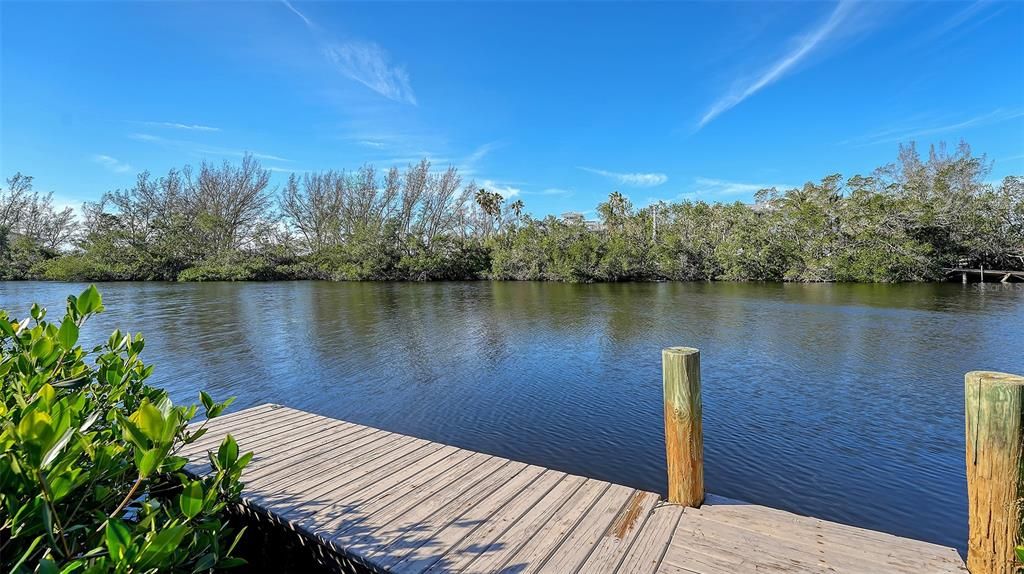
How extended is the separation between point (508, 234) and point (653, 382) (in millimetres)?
33880

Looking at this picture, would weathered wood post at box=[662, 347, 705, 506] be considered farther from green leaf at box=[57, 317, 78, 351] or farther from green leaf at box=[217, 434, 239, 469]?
green leaf at box=[57, 317, 78, 351]

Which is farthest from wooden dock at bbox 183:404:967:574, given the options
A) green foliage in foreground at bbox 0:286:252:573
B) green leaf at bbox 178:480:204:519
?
green leaf at bbox 178:480:204:519

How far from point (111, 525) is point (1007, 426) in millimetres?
3385

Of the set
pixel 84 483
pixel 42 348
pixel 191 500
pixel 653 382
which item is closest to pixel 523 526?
pixel 191 500

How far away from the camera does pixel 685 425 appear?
9.92 ft

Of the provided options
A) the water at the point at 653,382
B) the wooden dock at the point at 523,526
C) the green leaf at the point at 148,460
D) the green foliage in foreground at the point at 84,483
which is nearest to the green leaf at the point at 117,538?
the green foliage in foreground at the point at 84,483

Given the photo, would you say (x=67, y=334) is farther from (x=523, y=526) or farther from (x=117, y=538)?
(x=523, y=526)

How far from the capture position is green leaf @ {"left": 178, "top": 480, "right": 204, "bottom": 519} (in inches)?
47.5

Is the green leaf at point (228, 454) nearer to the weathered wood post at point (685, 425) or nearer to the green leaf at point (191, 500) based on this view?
the green leaf at point (191, 500)

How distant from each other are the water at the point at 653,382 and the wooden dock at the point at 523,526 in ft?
5.21

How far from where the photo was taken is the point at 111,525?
1.03 metres

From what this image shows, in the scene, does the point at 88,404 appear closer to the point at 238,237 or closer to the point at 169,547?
the point at 169,547

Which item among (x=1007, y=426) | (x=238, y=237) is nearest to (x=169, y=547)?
(x=1007, y=426)

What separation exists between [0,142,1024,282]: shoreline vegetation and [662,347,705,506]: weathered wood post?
32.5 metres
